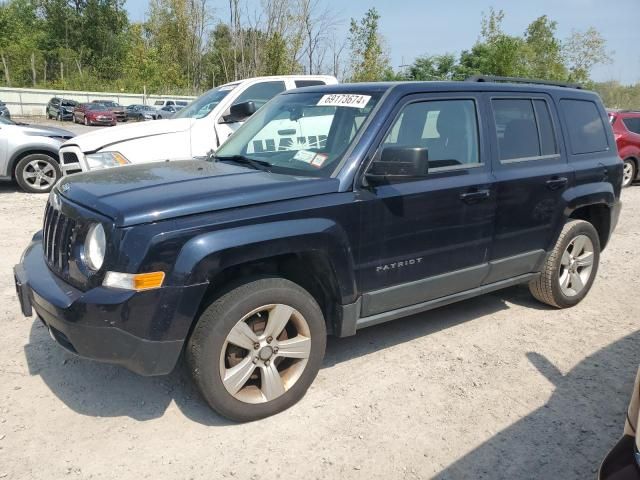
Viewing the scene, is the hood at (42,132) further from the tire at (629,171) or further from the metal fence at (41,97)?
the metal fence at (41,97)

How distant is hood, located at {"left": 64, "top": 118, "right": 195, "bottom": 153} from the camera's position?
7.05 meters

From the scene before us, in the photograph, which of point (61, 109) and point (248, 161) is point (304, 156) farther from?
point (61, 109)

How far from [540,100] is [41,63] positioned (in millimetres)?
53636

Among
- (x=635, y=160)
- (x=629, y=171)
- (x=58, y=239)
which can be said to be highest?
(x=58, y=239)

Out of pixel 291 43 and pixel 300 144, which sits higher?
pixel 291 43

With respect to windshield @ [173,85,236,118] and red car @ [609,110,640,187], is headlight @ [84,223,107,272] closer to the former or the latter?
windshield @ [173,85,236,118]

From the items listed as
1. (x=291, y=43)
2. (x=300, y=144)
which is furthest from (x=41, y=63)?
(x=300, y=144)

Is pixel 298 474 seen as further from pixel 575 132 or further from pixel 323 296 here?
pixel 575 132

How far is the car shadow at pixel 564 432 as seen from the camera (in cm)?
281

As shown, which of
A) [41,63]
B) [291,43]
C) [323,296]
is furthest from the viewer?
[41,63]

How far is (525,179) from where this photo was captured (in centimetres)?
414

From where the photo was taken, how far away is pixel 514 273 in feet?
14.4

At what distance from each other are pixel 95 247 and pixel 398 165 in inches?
68.2

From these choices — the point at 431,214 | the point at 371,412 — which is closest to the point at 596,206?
the point at 431,214
